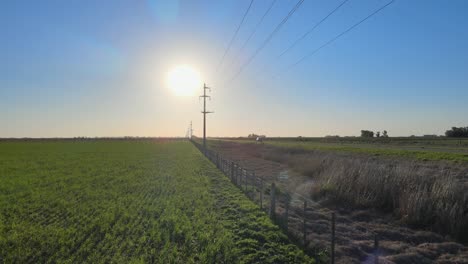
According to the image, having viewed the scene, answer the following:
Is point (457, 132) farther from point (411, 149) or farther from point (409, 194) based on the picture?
point (409, 194)

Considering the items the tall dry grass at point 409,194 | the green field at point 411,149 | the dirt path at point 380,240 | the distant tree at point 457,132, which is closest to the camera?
the dirt path at point 380,240

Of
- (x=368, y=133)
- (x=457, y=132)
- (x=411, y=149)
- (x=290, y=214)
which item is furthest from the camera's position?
(x=368, y=133)

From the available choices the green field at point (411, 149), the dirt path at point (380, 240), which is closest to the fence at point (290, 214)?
the dirt path at point (380, 240)

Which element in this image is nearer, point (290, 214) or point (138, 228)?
point (138, 228)

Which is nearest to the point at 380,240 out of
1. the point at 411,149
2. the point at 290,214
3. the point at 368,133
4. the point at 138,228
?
the point at 290,214

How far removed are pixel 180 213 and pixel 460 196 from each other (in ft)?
31.9

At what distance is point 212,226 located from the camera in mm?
9305

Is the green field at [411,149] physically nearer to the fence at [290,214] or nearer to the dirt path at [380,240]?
the dirt path at [380,240]

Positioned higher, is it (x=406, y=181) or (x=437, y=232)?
(x=406, y=181)

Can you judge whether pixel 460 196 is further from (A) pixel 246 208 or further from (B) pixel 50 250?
(B) pixel 50 250

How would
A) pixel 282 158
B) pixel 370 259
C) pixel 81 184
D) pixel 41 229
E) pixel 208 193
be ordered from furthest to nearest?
pixel 282 158 < pixel 81 184 < pixel 208 193 < pixel 41 229 < pixel 370 259

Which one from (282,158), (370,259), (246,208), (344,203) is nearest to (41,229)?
(246,208)

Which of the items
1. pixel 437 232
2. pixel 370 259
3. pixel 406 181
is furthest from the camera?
pixel 406 181

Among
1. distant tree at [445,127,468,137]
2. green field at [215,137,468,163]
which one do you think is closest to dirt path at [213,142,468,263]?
green field at [215,137,468,163]
